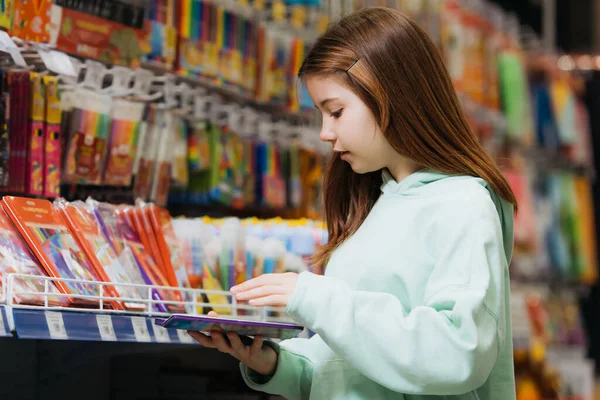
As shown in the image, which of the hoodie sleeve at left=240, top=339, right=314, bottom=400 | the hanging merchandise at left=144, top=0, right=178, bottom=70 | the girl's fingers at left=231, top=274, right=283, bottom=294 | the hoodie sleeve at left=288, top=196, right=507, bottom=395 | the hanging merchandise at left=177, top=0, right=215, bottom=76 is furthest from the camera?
the hanging merchandise at left=177, top=0, right=215, bottom=76

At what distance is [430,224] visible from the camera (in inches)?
62.8

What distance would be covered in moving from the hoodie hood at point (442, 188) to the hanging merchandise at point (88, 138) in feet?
2.46

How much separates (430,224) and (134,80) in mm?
1032

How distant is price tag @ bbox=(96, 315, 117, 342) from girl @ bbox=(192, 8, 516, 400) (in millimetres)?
155

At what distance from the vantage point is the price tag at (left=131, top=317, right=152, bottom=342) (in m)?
1.78

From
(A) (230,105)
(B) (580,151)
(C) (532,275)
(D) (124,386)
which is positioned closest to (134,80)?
(A) (230,105)

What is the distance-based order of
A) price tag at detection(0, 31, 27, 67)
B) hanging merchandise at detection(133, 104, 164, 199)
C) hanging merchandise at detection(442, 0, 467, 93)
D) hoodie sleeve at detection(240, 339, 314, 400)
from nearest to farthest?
hoodie sleeve at detection(240, 339, 314, 400)
price tag at detection(0, 31, 27, 67)
hanging merchandise at detection(133, 104, 164, 199)
hanging merchandise at detection(442, 0, 467, 93)

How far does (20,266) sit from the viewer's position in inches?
66.8

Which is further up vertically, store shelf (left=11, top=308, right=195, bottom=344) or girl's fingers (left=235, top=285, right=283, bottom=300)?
girl's fingers (left=235, top=285, right=283, bottom=300)

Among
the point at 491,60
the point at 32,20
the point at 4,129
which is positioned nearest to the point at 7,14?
the point at 32,20

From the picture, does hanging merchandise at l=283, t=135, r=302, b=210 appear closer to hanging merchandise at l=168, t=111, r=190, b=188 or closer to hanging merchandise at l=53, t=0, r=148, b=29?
hanging merchandise at l=168, t=111, r=190, b=188

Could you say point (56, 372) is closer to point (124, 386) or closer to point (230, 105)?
point (124, 386)

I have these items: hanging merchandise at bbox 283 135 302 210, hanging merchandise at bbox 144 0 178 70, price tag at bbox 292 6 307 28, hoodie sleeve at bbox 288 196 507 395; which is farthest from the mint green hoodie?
price tag at bbox 292 6 307 28

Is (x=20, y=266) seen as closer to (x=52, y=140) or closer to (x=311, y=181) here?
(x=52, y=140)
